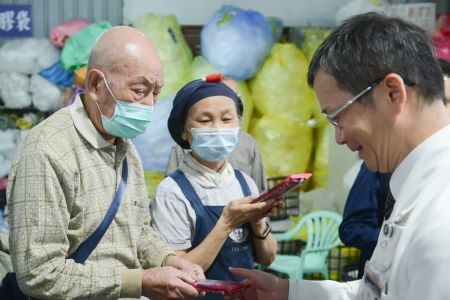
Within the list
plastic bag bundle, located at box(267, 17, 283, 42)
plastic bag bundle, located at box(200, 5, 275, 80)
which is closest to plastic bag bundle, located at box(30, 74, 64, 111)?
plastic bag bundle, located at box(200, 5, 275, 80)

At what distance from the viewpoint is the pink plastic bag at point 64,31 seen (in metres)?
5.27

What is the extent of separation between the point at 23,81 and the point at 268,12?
1.99 m

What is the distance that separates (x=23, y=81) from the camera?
526 centimetres

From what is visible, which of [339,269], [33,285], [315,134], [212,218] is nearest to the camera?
[33,285]

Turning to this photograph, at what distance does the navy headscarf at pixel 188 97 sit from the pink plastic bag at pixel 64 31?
2.71 meters

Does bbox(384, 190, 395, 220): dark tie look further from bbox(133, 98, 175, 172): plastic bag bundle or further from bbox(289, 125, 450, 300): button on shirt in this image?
bbox(133, 98, 175, 172): plastic bag bundle

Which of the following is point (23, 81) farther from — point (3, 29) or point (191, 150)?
point (191, 150)

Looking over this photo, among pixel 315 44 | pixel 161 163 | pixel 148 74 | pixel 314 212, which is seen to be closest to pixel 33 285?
pixel 148 74

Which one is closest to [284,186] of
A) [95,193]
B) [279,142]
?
→ [95,193]

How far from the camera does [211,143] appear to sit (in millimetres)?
2754

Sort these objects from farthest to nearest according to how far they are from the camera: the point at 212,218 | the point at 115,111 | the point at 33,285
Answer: the point at 212,218 < the point at 115,111 < the point at 33,285

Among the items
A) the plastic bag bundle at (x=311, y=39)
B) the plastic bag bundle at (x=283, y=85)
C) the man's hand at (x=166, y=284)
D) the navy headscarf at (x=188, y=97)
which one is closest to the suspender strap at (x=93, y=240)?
the man's hand at (x=166, y=284)

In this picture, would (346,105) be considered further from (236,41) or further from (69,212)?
(236,41)

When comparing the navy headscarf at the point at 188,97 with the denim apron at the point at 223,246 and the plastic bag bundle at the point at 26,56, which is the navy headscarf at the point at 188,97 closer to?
the denim apron at the point at 223,246
